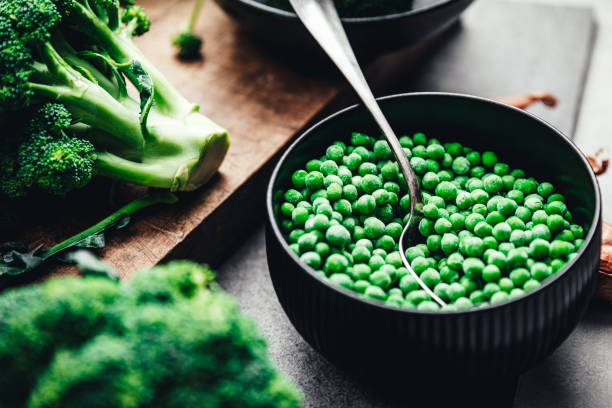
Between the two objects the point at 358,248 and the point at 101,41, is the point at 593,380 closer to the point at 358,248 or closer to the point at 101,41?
the point at 358,248

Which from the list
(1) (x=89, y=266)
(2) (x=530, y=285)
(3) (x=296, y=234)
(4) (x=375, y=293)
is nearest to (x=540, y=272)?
(2) (x=530, y=285)

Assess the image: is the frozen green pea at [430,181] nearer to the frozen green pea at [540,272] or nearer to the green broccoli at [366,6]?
the frozen green pea at [540,272]

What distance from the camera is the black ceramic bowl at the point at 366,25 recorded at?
1.12 metres

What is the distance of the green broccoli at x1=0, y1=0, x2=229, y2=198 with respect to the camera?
871 millimetres

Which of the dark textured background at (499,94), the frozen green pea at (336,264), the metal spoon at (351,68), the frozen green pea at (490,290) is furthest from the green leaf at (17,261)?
the frozen green pea at (490,290)

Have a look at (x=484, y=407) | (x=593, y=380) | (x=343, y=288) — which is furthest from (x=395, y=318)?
(x=593, y=380)

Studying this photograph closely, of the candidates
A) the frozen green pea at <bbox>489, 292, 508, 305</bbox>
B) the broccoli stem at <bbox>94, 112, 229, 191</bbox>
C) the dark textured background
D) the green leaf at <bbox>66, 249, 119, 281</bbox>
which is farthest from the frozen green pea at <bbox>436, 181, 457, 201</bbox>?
the green leaf at <bbox>66, 249, 119, 281</bbox>

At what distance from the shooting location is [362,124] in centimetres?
99

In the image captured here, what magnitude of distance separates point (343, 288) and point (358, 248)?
114 mm

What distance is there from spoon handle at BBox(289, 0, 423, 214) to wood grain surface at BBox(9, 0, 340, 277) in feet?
0.76

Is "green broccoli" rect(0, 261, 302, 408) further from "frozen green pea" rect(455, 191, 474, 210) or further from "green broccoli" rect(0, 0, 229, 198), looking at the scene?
A: "frozen green pea" rect(455, 191, 474, 210)

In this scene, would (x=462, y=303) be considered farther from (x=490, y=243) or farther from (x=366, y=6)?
(x=366, y=6)

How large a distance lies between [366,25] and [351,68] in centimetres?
20

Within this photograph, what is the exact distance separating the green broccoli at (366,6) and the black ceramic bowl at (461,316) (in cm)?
40
